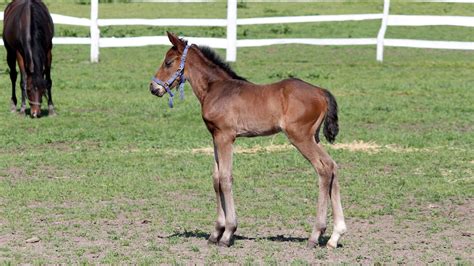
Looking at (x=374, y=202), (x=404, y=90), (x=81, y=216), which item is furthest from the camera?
(x=404, y=90)

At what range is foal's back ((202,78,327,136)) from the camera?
353 inches

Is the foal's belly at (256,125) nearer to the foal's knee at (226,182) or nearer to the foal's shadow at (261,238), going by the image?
the foal's knee at (226,182)

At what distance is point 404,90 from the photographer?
66.5 ft

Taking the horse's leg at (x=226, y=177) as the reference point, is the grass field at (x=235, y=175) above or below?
below

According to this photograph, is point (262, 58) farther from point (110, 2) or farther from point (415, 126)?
point (110, 2)

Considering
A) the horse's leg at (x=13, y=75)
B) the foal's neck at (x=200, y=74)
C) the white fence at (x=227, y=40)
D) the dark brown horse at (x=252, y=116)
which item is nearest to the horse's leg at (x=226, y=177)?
the dark brown horse at (x=252, y=116)

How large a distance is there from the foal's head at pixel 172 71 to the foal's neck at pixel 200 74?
68mm

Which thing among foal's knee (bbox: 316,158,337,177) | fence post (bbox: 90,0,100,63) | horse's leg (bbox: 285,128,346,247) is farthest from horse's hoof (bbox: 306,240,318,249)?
fence post (bbox: 90,0,100,63)

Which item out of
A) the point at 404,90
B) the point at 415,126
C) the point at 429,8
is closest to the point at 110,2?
the point at 429,8

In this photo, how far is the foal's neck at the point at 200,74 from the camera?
9492mm

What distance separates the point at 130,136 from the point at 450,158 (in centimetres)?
459

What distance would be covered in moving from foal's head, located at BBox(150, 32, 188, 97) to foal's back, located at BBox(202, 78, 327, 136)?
1.26ft

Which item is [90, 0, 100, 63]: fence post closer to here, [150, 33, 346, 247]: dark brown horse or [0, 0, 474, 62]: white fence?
[0, 0, 474, 62]: white fence

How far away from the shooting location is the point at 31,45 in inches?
Answer: 669
